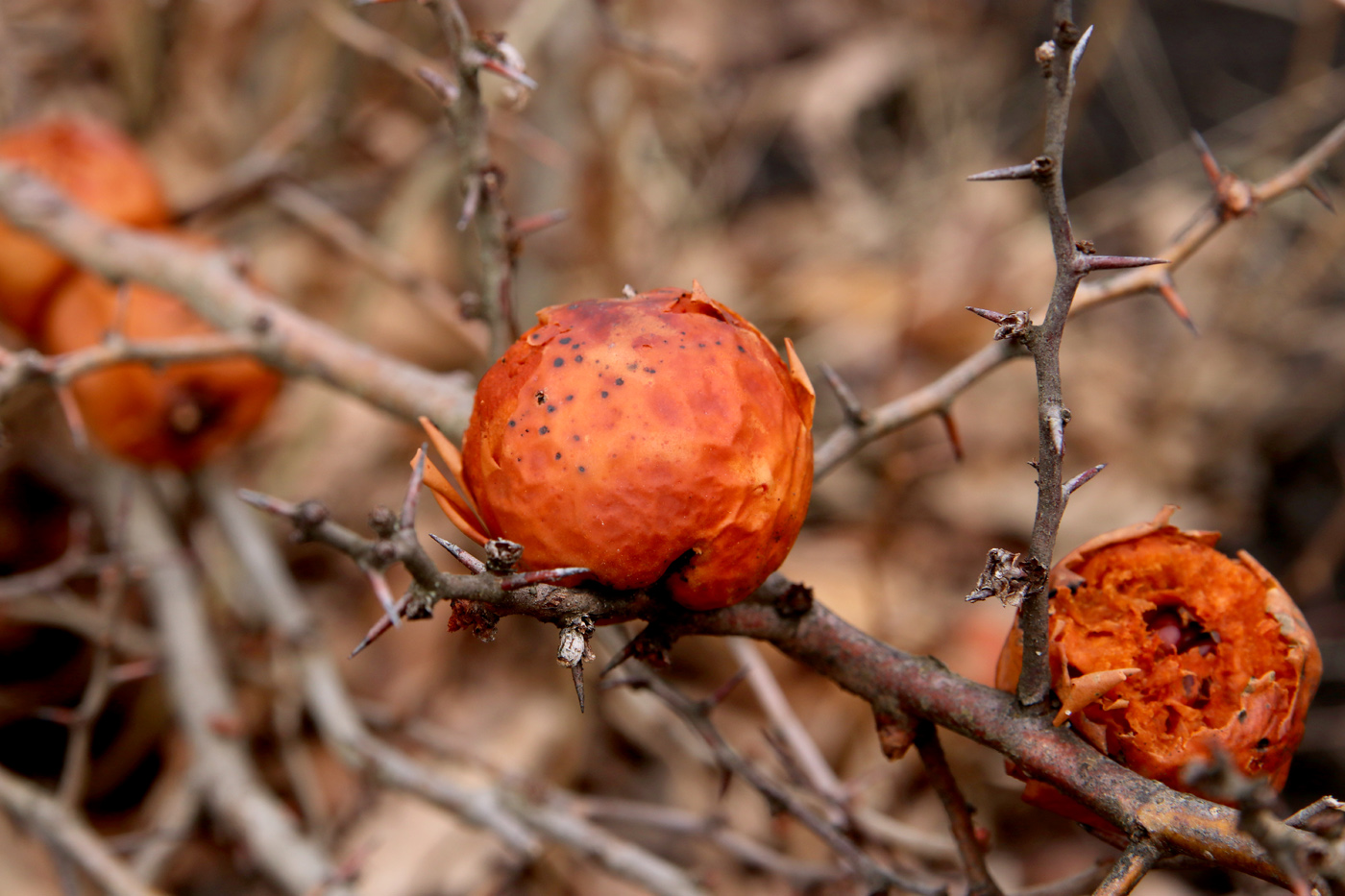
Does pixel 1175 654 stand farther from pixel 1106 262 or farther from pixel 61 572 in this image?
pixel 61 572

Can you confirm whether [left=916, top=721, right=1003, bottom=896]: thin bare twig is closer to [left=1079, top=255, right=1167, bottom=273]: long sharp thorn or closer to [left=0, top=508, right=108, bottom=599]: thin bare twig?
[left=1079, top=255, right=1167, bottom=273]: long sharp thorn

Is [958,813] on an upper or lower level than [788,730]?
lower

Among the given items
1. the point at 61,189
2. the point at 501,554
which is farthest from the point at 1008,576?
the point at 61,189

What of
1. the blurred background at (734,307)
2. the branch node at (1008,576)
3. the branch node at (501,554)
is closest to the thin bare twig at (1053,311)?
the branch node at (1008,576)

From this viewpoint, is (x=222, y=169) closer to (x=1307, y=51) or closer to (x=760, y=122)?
(x=760, y=122)

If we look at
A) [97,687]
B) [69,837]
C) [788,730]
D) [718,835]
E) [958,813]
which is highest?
[788,730]

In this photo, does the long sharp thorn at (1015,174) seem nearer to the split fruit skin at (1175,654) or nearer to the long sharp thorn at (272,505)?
the split fruit skin at (1175,654)

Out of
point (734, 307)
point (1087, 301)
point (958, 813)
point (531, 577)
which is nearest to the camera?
point (531, 577)

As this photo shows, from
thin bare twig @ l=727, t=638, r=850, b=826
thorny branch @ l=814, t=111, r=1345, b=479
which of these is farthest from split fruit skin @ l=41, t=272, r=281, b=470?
thorny branch @ l=814, t=111, r=1345, b=479
